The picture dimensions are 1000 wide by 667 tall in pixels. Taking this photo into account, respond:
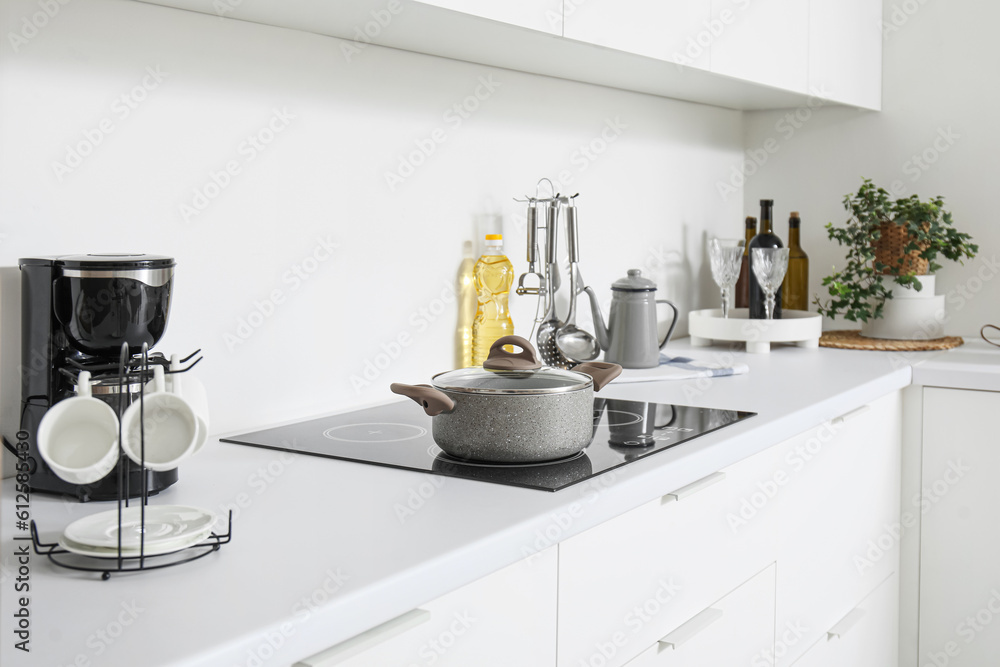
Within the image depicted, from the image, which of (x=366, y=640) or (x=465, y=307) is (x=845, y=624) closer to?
(x=465, y=307)

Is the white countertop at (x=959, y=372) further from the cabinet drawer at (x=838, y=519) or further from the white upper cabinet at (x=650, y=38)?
the white upper cabinet at (x=650, y=38)

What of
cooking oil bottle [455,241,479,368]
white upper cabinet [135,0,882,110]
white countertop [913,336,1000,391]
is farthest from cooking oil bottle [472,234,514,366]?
white countertop [913,336,1000,391]

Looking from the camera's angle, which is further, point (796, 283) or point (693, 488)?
point (796, 283)

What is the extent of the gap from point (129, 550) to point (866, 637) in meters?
1.57

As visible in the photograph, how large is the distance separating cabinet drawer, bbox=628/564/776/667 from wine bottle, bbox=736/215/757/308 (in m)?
1.15

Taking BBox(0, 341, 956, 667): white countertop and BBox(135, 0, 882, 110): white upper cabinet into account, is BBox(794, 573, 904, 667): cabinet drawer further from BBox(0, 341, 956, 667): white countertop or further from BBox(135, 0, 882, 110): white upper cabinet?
BBox(135, 0, 882, 110): white upper cabinet

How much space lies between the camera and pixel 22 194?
1.08 metres

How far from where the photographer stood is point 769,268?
2223 mm

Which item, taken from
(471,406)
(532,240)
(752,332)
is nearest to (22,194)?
(471,406)

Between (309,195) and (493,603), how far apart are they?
2.61 feet

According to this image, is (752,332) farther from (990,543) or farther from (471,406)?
(471,406)

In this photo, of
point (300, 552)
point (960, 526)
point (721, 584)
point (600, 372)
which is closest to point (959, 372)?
point (960, 526)

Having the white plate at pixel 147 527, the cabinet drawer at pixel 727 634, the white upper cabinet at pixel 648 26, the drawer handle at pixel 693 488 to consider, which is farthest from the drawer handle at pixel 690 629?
the white upper cabinet at pixel 648 26

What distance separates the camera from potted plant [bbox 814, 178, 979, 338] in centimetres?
225
